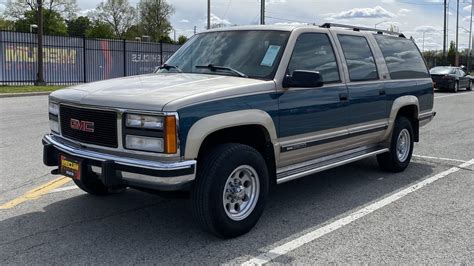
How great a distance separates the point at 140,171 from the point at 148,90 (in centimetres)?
75

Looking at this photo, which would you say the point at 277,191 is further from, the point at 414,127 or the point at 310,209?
the point at 414,127

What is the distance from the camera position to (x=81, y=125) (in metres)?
4.45

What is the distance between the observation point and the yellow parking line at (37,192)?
530 centimetres

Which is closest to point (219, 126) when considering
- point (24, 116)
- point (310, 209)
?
point (310, 209)

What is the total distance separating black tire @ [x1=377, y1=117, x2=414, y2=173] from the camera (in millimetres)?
6898

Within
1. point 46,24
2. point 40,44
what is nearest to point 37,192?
point 40,44

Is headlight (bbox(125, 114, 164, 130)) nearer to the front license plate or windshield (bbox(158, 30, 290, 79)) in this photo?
the front license plate

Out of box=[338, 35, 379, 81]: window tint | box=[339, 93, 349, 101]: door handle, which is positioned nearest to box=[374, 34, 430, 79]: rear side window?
box=[338, 35, 379, 81]: window tint

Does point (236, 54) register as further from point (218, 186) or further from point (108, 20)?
point (108, 20)

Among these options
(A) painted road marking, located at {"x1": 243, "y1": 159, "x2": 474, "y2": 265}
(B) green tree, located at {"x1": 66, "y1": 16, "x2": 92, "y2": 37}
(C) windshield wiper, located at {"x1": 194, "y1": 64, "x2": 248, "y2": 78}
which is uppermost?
(B) green tree, located at {"x1": 66, "y1": 16, "x2": 92, "y2": 37}

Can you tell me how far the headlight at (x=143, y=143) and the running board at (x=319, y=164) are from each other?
145 cm

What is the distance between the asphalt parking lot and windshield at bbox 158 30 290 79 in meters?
1.47

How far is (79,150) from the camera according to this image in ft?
14.5

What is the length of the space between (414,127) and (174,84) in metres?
4.36
